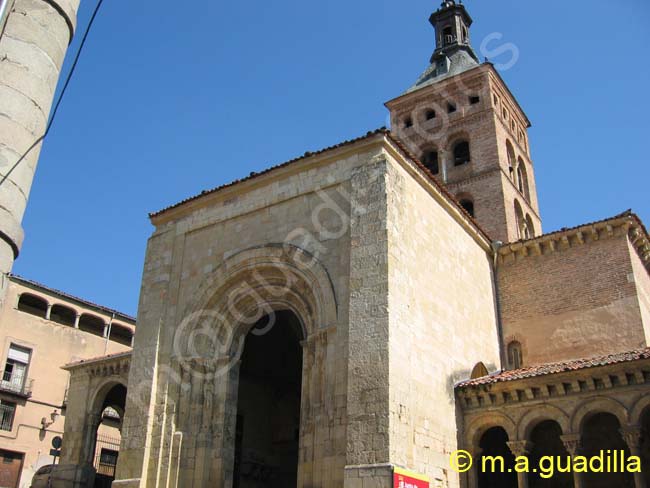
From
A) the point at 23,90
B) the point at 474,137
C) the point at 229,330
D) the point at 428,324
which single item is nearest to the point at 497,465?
the point at 428,324

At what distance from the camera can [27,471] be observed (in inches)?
1043

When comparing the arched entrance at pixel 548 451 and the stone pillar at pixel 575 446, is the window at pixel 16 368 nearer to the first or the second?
the arched entrance at pixel 548 451

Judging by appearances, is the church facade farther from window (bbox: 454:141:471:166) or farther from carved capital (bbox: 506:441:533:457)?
window (bbox: 454:141:471:166)

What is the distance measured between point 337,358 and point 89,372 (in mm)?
12614

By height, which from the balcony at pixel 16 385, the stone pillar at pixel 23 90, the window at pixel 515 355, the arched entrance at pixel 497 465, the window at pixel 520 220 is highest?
the window at pixel 520 220

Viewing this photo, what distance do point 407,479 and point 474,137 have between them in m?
18.0

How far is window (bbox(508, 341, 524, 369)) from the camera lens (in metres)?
17.4

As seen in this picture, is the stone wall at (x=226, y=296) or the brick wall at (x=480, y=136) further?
the brick wall at (x=480, y=136)

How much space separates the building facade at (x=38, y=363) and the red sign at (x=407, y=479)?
17.4 meters

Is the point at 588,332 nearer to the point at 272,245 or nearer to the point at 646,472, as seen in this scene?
the point at 646,472

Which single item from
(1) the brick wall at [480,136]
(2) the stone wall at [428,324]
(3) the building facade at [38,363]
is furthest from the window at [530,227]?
(3) the building facade at [38,363]

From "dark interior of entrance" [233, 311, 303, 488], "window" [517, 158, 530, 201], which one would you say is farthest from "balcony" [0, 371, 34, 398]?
"window" [517, 158, 530, 201]

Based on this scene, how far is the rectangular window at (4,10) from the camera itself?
4383 millimetres

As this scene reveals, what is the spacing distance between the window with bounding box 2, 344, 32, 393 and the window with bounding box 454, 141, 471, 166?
2004 cm
